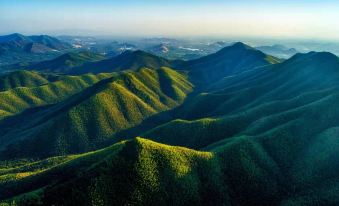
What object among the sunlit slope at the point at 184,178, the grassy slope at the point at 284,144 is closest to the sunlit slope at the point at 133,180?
the sunlit slope at the point at 184,178

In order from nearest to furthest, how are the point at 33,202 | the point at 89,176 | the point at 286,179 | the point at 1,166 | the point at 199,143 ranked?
the point at 33,202, the point at 89,176, the point at 286,179, the point at 199,143, the point at 1,166

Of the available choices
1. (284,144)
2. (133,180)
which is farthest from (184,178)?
(284,144)

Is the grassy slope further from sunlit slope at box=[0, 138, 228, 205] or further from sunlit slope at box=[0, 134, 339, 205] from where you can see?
sunlit slope at box=[0, 138, 228, 205]

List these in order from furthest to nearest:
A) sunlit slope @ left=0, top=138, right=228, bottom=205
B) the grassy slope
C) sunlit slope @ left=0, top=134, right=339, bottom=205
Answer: the grassy slope
sunlit slope @ left=0, top=134, right=339, bottom=205
sunlit slope @ left=0, top=138, right=228, bottom=205

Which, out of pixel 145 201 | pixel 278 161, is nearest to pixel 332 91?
pixel 278 161

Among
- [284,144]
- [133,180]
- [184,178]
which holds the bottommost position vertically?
[184,178]

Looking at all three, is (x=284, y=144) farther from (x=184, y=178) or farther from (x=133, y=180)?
(x=133, y=180)

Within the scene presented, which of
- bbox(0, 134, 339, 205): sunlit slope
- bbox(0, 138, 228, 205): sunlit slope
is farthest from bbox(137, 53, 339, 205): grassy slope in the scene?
bbox(0, 138, 228, 205): sunlit slope

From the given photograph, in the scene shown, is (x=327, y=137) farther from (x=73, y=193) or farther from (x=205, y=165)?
(x=73, y=193)
